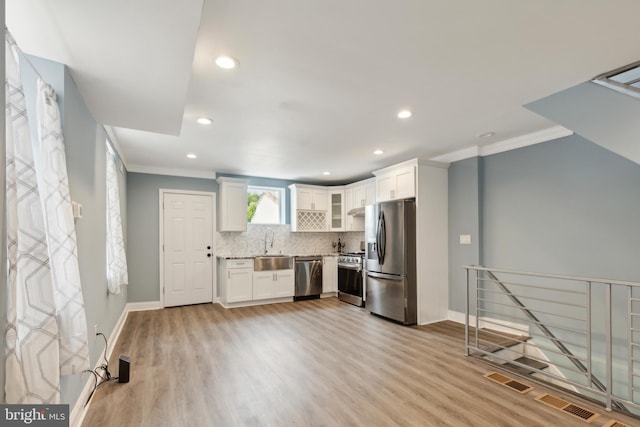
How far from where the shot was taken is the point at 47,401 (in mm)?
1439

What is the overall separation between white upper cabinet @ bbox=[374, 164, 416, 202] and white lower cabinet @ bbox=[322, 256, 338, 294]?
1.91 meters

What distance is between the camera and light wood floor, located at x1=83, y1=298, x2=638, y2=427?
7.10 ft

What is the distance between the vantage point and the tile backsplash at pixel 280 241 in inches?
240

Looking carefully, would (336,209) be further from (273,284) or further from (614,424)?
(614,424)

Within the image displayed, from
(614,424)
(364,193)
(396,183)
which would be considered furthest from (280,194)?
(614,424)

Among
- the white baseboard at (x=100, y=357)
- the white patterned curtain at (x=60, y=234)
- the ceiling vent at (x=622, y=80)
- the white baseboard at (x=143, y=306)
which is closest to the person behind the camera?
the white patterned curtain at (x=60, y=234)

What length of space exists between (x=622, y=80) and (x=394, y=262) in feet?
10.1

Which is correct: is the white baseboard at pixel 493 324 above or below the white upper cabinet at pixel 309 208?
below

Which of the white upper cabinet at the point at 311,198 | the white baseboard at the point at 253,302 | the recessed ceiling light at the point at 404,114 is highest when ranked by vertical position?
the recessed ceiling light at the point at 404,114

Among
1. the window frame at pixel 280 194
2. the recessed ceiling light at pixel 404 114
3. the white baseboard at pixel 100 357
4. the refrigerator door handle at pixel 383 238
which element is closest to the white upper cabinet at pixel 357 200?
the refrigerator door handle at pixel 383 238

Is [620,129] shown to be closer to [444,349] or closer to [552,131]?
[552,131]

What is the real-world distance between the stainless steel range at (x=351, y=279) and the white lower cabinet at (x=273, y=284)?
0.99 m

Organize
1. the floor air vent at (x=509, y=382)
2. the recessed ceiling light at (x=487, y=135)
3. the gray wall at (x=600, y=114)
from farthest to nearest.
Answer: the recessed ceiling light at (x=487, y=135) → the floor air vent at (x=509, y=382) → the gray wall at (x=600, y=114)

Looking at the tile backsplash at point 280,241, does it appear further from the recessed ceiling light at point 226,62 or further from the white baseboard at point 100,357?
the recessed ceiling light at point 226,62
